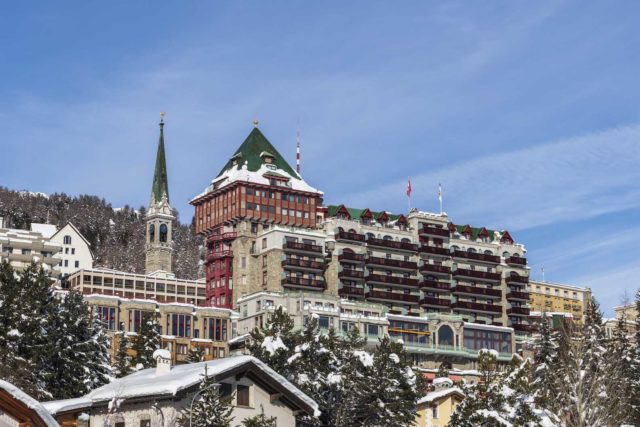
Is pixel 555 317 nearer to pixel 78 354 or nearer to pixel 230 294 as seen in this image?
pixel 230 294

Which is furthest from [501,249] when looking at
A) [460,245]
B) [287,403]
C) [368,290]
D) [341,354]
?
[287,403]

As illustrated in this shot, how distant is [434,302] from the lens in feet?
576

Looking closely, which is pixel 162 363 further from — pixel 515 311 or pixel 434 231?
pixel 515 311

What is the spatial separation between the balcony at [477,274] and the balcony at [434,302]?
5.21 metres

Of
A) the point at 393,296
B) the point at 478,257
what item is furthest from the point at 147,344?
the point at 478,257

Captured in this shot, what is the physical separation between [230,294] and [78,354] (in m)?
81.8

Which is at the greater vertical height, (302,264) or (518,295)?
(302,264)

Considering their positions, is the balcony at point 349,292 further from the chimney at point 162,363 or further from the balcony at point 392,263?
the chimney at point 162,363

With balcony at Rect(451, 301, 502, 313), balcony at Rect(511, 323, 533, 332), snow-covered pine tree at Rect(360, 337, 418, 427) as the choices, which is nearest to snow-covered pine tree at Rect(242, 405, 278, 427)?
snow-covered pine tree at Rect(360, 337, 418, 427)

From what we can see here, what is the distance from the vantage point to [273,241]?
161500mm

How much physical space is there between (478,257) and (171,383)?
13394 cm

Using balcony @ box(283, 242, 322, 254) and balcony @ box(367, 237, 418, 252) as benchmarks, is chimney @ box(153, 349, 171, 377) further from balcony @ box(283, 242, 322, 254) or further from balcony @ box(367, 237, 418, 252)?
balcony @ box(367, 237, 418, 252)

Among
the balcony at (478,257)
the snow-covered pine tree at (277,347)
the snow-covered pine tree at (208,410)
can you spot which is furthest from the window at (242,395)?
the balcony at (478,257)

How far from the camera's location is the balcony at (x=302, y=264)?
161 m
